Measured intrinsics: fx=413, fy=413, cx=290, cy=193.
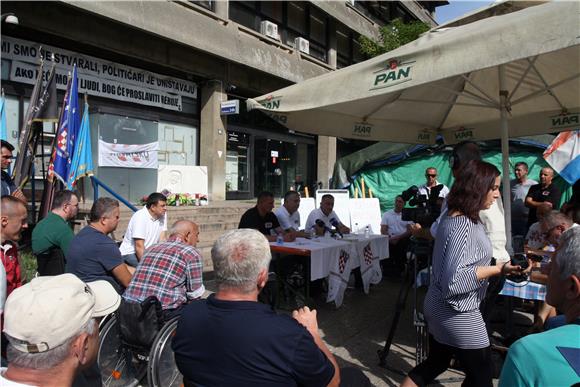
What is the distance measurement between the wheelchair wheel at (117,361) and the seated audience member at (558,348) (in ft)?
9.13

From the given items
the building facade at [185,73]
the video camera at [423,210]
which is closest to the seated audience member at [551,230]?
the video camera at [423,210]

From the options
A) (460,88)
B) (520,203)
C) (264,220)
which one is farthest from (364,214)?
(460,88)

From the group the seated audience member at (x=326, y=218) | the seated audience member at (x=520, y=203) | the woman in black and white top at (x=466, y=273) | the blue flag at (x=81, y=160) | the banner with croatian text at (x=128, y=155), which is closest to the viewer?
the woman in black and white top at (x=466, y=273)

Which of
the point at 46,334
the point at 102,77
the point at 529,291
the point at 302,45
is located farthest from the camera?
the point at 302,45

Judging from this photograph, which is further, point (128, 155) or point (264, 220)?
point (128, 155)

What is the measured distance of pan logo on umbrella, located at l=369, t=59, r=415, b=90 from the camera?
3053 mm

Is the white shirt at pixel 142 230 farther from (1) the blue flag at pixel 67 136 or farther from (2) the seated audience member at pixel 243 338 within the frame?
(2) the seated audience member at pixel 243 338

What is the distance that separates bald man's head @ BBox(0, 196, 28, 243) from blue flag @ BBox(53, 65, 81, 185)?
2922 millimetres

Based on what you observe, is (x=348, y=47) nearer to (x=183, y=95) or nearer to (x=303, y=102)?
(x=183, y=95)

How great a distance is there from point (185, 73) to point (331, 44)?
7678 mm

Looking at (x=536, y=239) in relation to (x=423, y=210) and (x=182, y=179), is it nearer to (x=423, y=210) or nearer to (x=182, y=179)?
(x=423, y=210)

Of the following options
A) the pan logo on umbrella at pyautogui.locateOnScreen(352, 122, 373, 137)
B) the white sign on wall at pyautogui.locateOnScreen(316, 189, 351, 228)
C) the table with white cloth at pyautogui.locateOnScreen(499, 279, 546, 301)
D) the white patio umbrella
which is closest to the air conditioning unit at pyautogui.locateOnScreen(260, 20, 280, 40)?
the white sign on wall at pyautogui.locateOnScreen(316, 189, 351, 228)

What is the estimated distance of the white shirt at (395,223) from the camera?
25.9 feet

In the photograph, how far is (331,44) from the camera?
57.4 feet
